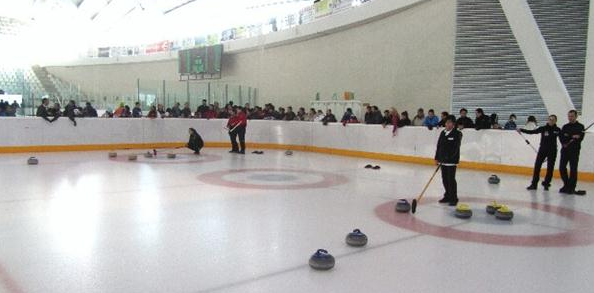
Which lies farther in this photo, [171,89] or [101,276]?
[171,89]

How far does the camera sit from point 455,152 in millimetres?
7887

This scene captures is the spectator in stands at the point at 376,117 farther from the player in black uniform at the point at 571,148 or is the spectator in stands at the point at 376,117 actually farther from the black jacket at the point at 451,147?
the black jacket at the point at 451,147

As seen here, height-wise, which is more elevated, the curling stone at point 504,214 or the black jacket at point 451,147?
the black jacket at point 451,147

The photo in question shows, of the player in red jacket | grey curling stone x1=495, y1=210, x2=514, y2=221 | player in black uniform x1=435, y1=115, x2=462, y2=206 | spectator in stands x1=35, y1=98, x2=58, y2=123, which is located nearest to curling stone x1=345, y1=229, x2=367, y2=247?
grey curling stone x1=495, y1=210, x2=514, y2=221

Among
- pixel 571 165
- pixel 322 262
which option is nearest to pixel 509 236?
pixel 322 262

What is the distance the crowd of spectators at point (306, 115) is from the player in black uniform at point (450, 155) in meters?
4.84

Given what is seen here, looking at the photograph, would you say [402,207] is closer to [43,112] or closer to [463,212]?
[463,212]

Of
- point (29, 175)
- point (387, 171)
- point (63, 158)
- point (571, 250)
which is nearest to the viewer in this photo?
point (571, 250)

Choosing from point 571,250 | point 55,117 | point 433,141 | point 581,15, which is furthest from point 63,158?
point 581,15

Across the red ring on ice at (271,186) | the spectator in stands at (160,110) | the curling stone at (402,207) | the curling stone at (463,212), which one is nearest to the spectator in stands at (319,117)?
the spectator in stands at (160,110)

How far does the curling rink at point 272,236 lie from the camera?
414 cm

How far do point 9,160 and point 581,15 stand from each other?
17.4 m

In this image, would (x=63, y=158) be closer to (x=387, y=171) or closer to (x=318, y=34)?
(x=387, y=171)

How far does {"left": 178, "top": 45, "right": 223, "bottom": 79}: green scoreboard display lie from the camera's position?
30266mm
